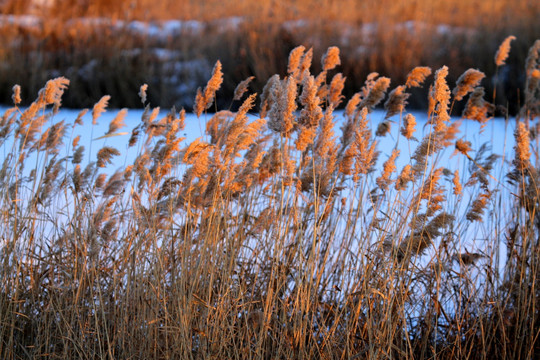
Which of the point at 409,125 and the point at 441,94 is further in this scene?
the point at 409,125

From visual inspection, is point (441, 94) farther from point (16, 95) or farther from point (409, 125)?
point (16, 95)

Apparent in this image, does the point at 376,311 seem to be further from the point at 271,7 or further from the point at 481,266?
the point at 271,7

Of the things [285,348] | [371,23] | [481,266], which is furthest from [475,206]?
[371,23]

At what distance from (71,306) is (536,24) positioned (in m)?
5.87

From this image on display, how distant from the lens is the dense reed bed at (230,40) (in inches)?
235

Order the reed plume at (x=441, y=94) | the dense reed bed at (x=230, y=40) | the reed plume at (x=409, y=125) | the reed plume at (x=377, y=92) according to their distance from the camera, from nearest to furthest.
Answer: the reed plume at (x=441, y=94), the reed plume at (x=409, y=125), the reed plume at (x=377, y=92), the dense reed bed at (x=230, y=40)

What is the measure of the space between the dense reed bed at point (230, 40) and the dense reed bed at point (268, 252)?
4.02 meters

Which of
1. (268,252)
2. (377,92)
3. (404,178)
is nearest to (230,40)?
(377,92)

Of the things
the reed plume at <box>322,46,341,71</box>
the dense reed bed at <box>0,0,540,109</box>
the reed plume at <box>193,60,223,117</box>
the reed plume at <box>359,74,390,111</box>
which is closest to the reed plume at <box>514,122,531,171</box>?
the reed plume at <box>359,74,390,111</box>

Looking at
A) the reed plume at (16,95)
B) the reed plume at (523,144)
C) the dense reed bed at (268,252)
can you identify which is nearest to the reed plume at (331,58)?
the dense reed bed at (268,252)

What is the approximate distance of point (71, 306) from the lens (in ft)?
4.93

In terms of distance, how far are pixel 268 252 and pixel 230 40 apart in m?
5.00

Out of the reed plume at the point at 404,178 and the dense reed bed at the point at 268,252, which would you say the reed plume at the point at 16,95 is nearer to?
the dense reed bed at the point at 268,252

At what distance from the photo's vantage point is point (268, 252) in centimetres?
162
